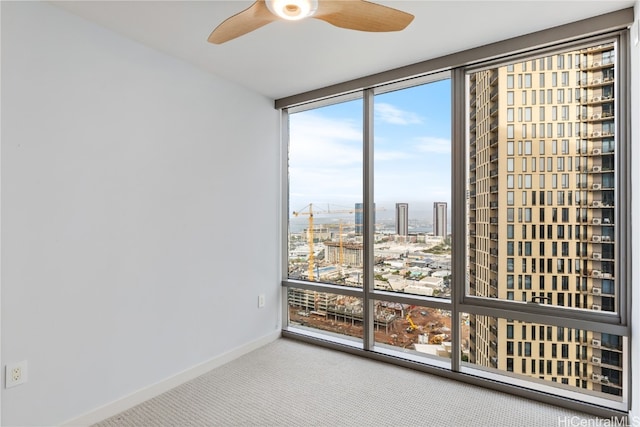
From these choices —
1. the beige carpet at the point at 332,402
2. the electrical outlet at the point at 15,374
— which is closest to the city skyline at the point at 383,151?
the beige carpet at the point at 332,402

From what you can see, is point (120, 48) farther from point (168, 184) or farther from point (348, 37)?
point (348, 37)

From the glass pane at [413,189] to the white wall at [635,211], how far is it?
108 centimetres

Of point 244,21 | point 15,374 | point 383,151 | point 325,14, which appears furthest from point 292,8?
point 15,374

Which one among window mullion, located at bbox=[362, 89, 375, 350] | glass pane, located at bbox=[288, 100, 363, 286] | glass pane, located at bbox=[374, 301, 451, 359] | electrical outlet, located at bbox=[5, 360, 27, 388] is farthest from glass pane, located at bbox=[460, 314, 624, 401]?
electrical outlet, located at bbox=[5, 360, 27, 388]

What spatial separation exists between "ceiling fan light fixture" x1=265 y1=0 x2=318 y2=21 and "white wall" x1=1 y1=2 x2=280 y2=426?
1.40 metres

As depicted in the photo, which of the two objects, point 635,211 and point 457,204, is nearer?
point 635,211

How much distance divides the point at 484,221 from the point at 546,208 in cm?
40

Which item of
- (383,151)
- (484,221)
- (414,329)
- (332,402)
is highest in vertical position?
(383,151)

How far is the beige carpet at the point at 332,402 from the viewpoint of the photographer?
2.20m

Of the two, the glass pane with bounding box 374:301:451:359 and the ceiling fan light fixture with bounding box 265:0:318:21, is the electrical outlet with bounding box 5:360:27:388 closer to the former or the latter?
the ceiling fan light fixture with bounding box 265:0:318:21

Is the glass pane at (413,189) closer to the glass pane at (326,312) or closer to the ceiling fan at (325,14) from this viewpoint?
the glass pane at (326,312)

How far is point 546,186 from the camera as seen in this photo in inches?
96.4

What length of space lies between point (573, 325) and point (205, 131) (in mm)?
2935

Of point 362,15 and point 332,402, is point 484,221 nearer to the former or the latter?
point 332,402
